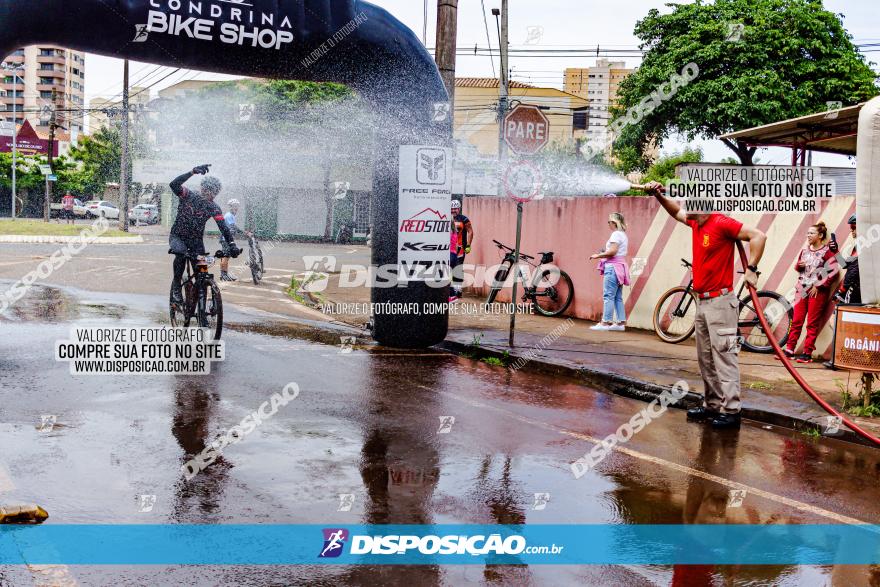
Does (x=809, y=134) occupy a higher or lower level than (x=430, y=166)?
higher

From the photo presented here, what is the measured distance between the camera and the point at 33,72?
455 ft

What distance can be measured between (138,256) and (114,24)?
18465 mm

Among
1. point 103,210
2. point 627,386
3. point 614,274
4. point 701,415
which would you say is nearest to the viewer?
point 701,415

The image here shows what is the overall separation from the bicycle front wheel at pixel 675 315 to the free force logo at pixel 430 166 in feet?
12.9

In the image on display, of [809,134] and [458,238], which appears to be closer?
[809,134]

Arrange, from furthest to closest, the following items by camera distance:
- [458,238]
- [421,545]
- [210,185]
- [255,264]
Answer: [255,264]
[458,238]
[210,185]
[421,545]

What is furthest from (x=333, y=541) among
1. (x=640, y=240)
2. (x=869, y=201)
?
(x=640, y=240)

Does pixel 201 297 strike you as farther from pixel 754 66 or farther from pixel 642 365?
pixel 754 66

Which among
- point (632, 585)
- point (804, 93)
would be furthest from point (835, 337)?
point (804, 93)

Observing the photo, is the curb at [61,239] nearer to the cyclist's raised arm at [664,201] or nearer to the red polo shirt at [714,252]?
the cyclist's raised arm at [664,201]

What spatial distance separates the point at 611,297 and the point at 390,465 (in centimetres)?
806

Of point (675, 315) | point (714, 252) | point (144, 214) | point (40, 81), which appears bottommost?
point (675, 315)

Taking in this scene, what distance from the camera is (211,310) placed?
1068 centimetres

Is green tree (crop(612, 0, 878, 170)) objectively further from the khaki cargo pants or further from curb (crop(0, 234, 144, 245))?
the khaki cargo pants
